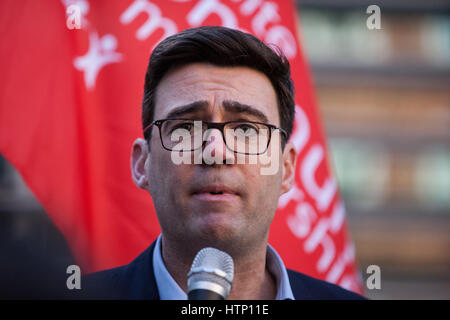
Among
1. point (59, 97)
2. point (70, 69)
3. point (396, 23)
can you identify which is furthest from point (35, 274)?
point (396, 23)

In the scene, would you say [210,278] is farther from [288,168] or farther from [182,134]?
[288,168]

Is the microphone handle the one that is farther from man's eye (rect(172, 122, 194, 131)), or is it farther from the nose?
man's eye (rect(172, 122, 194, 131))

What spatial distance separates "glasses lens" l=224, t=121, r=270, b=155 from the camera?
5.58 feet

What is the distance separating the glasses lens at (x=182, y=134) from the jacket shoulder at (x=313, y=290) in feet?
2.48

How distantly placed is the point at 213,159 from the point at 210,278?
553 millimetres

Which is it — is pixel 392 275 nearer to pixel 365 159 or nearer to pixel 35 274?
pixel 365 159

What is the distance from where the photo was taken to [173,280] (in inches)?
70.4

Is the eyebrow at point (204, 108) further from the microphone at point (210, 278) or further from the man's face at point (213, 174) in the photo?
the microphone at point (210, 278)

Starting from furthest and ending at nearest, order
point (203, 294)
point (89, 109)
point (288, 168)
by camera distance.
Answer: point (89, 109), point (288, 168), point (203, 294)

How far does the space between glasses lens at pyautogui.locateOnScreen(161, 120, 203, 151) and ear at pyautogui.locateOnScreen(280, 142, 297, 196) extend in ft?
1.39

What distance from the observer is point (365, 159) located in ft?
Answer: 35.3

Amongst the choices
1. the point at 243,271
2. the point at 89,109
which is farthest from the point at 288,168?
the point at 89,109

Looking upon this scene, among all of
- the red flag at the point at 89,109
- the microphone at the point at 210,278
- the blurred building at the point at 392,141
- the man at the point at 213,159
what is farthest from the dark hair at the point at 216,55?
the blurred building at the point at 392,141

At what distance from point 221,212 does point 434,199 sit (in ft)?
34.6
